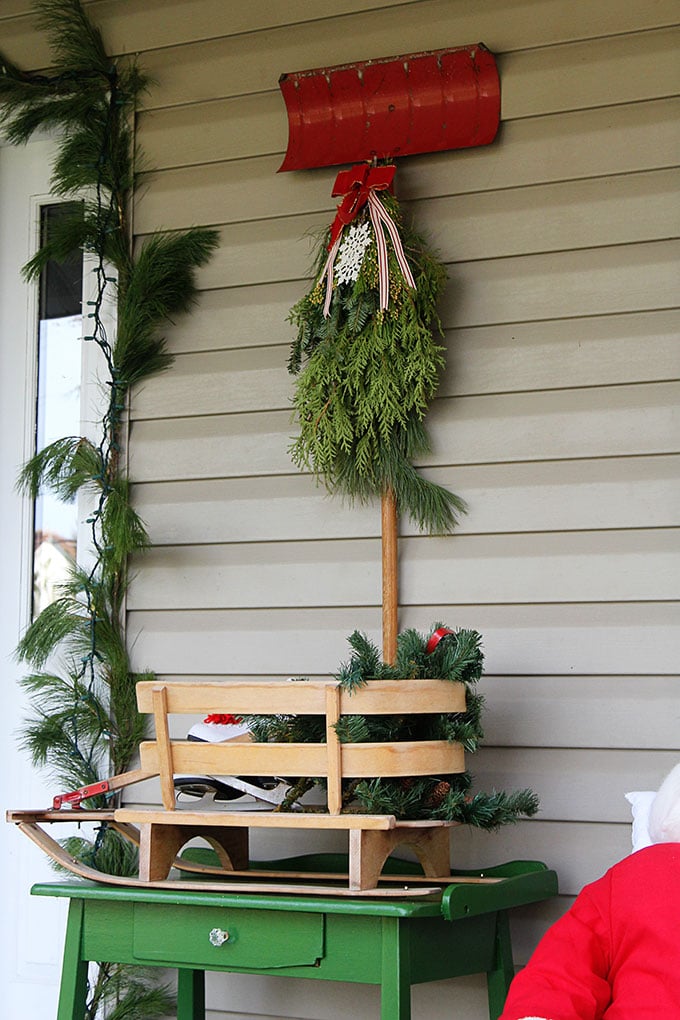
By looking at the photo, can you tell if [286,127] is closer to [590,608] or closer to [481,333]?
[481,333]

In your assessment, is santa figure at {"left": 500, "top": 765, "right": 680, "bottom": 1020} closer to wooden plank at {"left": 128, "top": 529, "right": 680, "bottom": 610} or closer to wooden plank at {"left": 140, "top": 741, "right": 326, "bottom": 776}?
wooden plank at {"left": 140, "top": 741, "right": 326, "bottom": 776}

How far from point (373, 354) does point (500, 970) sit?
1.16 meters

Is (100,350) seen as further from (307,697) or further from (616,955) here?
(616,955)

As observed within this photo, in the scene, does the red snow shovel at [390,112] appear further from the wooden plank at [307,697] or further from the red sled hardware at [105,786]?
the red sled hardware at [105,786]

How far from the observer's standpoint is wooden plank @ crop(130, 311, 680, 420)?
91.1 inches

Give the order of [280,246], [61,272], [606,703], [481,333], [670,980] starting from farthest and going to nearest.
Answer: [61,272]
[280,246]
[481,333]
[606,703]
[670,980]

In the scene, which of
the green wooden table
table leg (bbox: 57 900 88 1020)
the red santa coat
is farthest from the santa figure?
table leg (bbox: 57 900 88 1020)

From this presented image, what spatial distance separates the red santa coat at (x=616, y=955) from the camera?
1.60 metres

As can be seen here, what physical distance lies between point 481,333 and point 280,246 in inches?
20.0

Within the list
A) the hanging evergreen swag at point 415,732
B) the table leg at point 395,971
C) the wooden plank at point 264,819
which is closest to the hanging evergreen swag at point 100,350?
the wooden plank at point 264,819

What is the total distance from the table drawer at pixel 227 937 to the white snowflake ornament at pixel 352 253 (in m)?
1.19

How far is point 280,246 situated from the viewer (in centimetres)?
264

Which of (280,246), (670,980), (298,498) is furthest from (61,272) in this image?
(670,980)

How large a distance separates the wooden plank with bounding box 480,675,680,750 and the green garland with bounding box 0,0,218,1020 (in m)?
0.80
